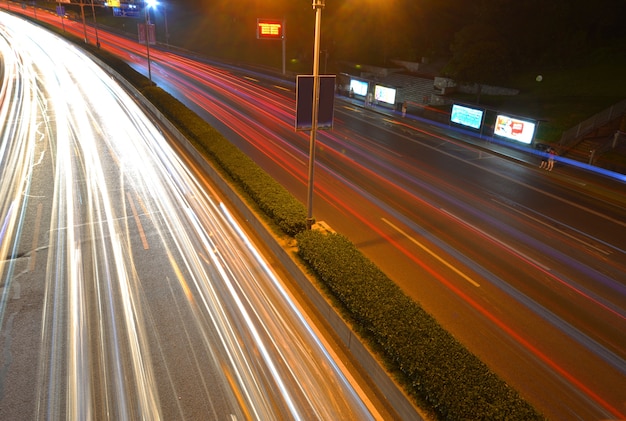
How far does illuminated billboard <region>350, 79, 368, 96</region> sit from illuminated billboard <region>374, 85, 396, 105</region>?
1509 mm

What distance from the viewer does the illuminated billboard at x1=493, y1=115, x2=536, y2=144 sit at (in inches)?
1088

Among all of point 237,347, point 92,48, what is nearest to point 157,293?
point 237,347

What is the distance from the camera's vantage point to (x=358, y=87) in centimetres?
4250

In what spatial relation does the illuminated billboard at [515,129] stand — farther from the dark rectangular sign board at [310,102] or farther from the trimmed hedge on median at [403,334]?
the dark rectangular sign board at [310,102]

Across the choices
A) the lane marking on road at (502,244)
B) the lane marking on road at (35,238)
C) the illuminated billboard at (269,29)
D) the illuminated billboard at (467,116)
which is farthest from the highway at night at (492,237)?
the illuminated billboard at (269,29)

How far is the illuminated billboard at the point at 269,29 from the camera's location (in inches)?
1982

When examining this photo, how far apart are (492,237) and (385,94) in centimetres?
2665

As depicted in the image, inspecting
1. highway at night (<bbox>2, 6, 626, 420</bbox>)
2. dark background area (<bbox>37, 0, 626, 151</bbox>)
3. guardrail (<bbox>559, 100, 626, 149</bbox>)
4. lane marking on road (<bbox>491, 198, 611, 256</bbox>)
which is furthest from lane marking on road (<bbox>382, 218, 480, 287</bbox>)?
dark background area (<bbox>37, 0, 626, 151</bbox>)

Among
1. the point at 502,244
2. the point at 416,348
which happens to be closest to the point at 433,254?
the point at 502,244

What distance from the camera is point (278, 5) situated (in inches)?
2569

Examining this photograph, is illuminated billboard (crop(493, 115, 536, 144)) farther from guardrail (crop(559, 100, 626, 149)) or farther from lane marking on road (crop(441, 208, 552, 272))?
lane marking on road (crop(441, 208, 552, 272))

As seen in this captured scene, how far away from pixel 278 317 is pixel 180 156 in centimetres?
1443

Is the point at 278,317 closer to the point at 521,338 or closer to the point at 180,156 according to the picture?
the point at 521,338

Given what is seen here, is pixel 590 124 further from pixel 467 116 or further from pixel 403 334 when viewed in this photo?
pixel 403 334
